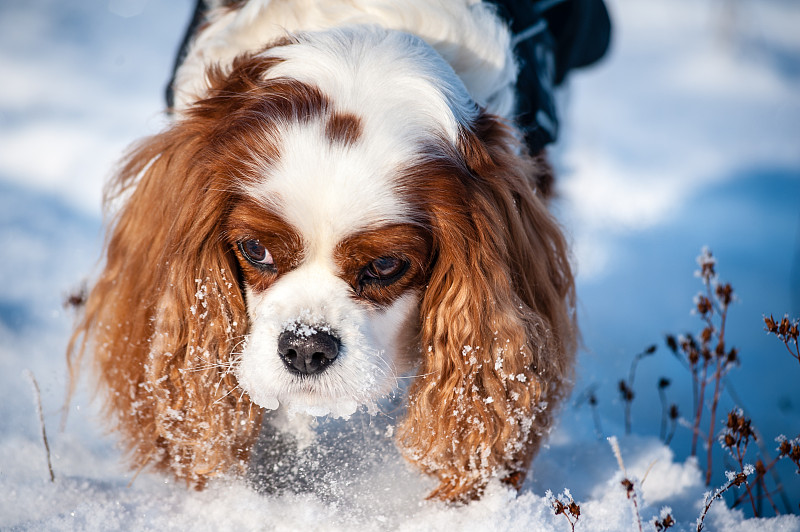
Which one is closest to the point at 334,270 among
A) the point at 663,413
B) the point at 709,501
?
the point at 709,501

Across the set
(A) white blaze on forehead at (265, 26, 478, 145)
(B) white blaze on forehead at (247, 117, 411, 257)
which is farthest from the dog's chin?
(A) white blaze on forehead at (265, 26, 478, 145)

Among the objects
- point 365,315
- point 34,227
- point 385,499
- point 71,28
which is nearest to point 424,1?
point 365,315

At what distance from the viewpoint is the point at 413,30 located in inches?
88.7

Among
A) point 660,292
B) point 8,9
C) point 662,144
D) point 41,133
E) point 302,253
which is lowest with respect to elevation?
point 302,253

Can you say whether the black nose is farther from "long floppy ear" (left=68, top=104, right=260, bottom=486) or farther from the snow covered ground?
the snow covered ground

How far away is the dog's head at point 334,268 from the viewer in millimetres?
1737

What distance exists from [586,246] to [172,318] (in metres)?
2.49

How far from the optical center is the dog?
1.74 meters

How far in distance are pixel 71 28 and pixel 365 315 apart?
15.2 ft

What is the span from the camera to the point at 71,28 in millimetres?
5348

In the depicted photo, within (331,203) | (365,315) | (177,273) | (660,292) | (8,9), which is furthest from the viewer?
(8,9)

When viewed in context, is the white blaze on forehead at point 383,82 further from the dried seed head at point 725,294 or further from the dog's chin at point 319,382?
the dried seed head at point 725,294

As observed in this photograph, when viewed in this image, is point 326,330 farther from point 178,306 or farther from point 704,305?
point 704,305

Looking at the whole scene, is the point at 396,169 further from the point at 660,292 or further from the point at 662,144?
the point at 662,144
